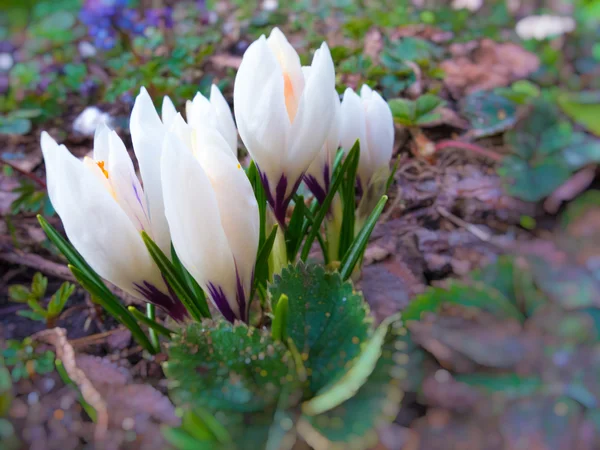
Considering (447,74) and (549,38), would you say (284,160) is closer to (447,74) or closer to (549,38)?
(447,74)

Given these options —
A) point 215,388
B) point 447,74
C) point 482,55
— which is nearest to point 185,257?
point 215,388

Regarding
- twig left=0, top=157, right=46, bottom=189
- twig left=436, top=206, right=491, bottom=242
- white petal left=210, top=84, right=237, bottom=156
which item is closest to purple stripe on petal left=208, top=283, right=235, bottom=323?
white petal left=210, top=84, right=237, bottom=156

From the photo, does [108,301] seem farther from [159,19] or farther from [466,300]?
[159,19]

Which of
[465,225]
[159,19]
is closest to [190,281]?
[465,225]

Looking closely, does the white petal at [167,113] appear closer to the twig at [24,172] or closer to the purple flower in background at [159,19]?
the twig at [24,172]

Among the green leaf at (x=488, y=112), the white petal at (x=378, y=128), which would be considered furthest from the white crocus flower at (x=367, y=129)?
the green leaf at (x=488, y=112)
